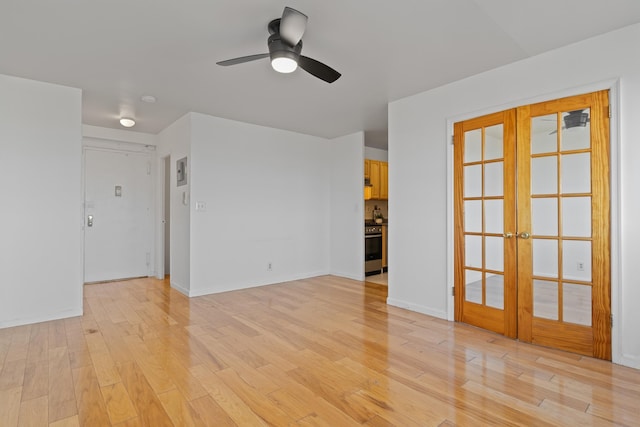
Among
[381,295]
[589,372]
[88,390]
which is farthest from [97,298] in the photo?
[589,372]

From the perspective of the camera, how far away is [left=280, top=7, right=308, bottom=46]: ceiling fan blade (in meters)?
2.17

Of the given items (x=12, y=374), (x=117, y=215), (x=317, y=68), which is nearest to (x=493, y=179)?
(x=317, y=68)

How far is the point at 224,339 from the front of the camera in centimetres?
303

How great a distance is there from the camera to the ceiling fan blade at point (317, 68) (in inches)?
98.4

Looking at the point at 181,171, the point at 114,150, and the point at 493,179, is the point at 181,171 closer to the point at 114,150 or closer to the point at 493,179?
the point at 114,150

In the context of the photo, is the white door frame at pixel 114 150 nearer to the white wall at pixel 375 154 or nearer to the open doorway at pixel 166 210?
the open doorway at pixel 166 210

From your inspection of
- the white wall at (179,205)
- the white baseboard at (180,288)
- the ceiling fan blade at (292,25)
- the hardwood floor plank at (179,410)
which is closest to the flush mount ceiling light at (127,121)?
the white wall at (179,205)

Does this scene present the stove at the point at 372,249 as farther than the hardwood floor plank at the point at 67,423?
Yes

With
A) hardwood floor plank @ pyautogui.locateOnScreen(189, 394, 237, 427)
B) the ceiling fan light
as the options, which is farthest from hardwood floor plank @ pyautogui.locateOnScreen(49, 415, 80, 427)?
the ceiling fan light

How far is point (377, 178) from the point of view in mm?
6570

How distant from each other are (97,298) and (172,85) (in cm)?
304

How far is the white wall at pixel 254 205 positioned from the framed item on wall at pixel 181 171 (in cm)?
26

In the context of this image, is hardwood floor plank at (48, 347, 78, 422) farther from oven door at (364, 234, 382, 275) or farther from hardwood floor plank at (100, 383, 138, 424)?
oven door at (364, 234, 382, 275)

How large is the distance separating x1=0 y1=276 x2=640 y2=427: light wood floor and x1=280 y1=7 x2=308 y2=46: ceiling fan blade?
2388mm
